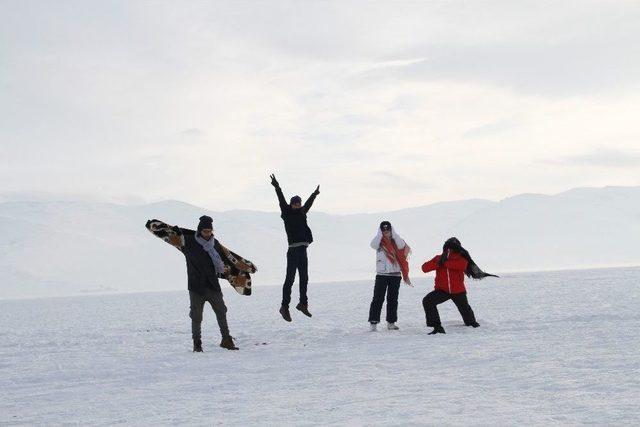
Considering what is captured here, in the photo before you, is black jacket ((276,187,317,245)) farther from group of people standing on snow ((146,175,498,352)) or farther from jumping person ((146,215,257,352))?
jumping person ((146,215,257,352))

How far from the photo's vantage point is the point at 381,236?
14.6 meters

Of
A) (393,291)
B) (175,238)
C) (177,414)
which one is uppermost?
(175,238)

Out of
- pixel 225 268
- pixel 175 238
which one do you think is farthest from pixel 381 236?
pixel 175 238

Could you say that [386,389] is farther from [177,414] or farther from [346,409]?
[177,414]

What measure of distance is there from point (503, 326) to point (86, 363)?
25.6ft

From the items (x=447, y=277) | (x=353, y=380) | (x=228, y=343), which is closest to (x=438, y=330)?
(x=447, y=277)

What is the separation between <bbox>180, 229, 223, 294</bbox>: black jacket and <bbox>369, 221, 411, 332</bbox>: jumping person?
341cm

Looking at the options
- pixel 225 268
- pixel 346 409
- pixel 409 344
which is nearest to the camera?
pixel 346 409

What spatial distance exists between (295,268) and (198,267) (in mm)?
2211

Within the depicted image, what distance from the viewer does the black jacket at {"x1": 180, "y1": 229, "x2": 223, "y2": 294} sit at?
1258cm

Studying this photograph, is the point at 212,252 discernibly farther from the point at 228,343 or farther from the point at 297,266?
the point at 297,266

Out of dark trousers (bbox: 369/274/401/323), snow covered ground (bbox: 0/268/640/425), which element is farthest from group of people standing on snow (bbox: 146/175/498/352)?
snow covered ground (bbox: 0/268/640/425)

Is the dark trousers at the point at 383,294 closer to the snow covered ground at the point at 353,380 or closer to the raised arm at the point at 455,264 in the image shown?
the snow covered ground at the point at 353,380

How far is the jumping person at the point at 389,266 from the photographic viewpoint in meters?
14.5
